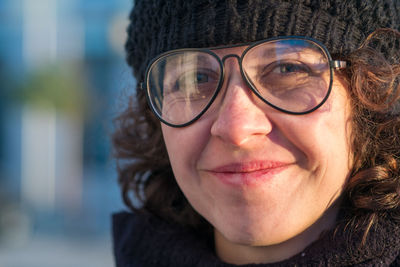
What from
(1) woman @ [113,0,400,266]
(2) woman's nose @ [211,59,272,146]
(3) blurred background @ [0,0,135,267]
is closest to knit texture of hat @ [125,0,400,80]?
(1) woman @ [113,0,400,266]

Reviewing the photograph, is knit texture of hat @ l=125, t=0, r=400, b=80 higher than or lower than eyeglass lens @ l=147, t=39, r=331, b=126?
higher

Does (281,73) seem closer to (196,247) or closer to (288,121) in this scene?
(288,121)

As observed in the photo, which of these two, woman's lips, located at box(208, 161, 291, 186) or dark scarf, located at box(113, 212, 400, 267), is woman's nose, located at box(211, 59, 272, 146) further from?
dark scarf, located at box(113, 212, 400, 267)

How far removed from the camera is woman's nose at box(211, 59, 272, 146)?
49.1 inches

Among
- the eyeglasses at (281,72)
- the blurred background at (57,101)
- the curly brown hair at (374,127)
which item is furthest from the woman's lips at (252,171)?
the blurred background at (57,101)

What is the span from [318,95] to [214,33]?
1.35 feet

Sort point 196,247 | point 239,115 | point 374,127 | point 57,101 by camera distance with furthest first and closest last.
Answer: point 57,101
point 196,247
point 374,127
point 239,115

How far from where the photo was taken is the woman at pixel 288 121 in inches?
51.0

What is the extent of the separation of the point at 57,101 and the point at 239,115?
9.86m

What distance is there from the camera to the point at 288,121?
4.18 ft

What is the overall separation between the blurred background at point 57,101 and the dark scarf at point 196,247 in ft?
25.5

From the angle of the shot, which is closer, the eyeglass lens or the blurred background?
the eyeglass lens

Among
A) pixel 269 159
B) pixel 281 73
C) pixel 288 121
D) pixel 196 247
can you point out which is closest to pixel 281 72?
pixel 281 73

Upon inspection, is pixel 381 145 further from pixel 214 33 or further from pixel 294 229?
pixel 214 33
